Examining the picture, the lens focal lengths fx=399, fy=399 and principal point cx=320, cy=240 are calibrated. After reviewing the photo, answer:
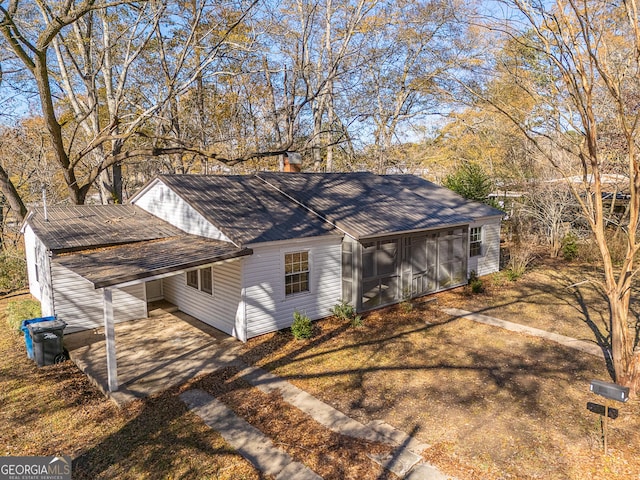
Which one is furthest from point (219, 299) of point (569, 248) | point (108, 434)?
point (569, 248)

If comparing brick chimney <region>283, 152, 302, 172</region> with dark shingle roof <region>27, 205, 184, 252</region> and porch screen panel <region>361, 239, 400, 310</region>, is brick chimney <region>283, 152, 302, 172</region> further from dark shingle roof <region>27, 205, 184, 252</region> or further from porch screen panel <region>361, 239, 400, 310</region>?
porch screen panel <region>361, 239, 400, 310</region>

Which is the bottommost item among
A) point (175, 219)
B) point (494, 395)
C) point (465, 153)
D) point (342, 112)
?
point (494, 395)

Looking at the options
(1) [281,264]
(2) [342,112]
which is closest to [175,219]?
(1) [281,264]

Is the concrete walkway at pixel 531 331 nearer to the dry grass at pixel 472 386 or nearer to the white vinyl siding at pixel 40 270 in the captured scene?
the dry grass at pixel 472 386

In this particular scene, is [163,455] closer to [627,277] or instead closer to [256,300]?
[256,300]

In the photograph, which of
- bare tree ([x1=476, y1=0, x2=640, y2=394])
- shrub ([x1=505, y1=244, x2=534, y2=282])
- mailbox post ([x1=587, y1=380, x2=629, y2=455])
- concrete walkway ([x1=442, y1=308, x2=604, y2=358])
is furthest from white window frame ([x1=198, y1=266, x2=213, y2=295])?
shrub ([x1=505, y1=244, x2=534, y2=282])

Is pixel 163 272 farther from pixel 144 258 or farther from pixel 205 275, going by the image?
pixel 205 275
